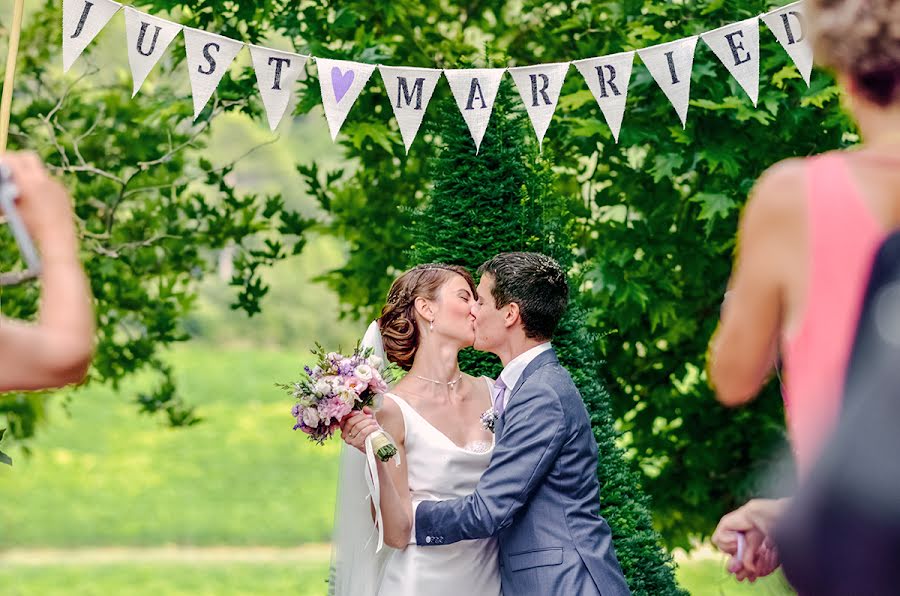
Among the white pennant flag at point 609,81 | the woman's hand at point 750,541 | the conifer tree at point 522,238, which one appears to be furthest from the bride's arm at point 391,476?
the white pennant flag at point 609,81

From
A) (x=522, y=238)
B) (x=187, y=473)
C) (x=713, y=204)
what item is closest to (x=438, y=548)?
(x=522, y=238)

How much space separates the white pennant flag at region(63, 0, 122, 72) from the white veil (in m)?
2.01

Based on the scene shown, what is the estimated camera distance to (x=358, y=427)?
354cm

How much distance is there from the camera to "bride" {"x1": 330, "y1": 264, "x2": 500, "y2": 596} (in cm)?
377

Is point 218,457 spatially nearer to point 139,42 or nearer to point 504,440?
point 139,42

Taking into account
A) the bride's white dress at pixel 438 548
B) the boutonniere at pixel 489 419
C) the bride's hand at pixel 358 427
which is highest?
the bride's hand at pixel 358 427

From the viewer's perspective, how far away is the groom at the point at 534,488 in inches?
135

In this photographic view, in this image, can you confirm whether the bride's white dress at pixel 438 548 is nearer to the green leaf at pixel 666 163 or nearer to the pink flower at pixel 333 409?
the pink flower at pixel 333 409

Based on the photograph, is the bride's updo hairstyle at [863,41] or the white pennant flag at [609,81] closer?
the bride's updo hairstyle at [863,41]

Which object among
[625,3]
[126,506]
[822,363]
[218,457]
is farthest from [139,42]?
[218,457]

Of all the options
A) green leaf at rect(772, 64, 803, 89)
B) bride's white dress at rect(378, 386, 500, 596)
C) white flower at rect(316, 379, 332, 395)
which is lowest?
bride's white dress at rect(378, 386, 500, 596)

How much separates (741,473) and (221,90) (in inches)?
157

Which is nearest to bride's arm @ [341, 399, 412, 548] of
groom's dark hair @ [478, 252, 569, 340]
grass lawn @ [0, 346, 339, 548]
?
groom's dark hair @ [478, 252, 569, 340]

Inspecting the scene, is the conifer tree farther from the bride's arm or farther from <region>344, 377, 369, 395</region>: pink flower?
<region>344, 377, 369, 395</region>: pink flower
